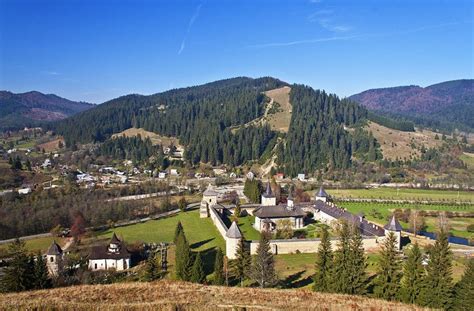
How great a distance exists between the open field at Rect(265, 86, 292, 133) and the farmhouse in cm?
7696

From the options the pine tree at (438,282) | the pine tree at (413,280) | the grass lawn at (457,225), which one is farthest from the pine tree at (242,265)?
the grass lawn at (457,225)

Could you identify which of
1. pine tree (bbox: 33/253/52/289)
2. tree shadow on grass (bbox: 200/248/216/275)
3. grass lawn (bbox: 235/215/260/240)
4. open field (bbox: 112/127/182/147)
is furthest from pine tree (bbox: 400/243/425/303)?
open field (bbox: 112/127/182/147)

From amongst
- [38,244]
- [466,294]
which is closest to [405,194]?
[466,294]

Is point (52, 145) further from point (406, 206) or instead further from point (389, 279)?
point (389, 279)

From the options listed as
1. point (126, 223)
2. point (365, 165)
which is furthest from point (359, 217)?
point (365, 165)

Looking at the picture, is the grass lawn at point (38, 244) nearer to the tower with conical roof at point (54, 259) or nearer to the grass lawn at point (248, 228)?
the tower with conical roof at point (54, 259)

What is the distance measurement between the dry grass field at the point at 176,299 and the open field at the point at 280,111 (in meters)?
89.4

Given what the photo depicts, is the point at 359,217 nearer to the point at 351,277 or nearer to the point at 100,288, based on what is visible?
the point at 351,277

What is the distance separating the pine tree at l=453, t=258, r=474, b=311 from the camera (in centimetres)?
2034

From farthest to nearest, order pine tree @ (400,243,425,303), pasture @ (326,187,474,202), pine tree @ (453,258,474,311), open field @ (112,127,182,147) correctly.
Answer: open field @ (112,127,182,147)
pasture @ (326,187,474,202)
pine tree @ (400,243,425,303)
pine tree @ (453,258,474,311)

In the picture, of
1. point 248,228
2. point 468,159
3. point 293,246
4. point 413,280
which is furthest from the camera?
point 468,159

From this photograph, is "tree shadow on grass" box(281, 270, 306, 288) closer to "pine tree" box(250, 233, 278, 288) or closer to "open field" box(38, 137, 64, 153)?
"pine tree" box(250, 233, 278, 288)

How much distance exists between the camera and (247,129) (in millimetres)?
102750

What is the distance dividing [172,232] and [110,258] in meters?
11.7
